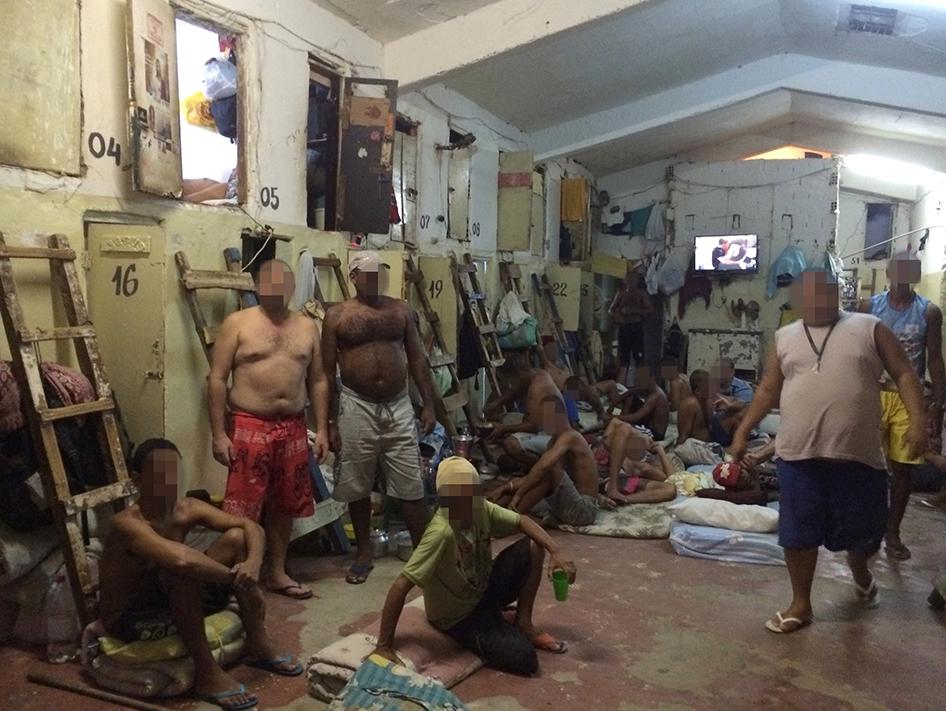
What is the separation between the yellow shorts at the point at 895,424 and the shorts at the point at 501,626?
2.44 m

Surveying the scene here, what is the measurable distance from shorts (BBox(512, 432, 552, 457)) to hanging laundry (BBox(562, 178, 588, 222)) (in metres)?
5.76

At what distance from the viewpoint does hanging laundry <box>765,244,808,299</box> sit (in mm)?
12039

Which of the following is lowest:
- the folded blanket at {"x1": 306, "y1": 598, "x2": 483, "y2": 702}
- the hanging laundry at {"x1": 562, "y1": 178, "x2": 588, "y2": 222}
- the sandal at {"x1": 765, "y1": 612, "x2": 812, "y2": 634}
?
the sandal at {"x1": 765, "y1": 612, "x2": 812, "y2": 634}

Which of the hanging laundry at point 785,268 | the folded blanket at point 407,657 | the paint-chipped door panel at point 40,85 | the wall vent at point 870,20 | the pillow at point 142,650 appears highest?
the wall vent at point 870,20

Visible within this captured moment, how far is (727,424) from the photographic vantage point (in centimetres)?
711

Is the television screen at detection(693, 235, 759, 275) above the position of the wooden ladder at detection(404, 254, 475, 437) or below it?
above

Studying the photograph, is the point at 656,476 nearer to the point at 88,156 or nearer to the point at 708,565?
the point at 708,565

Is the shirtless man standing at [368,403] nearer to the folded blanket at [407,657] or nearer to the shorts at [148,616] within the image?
the folded blanket at [407,657]

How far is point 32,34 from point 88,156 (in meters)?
0.57

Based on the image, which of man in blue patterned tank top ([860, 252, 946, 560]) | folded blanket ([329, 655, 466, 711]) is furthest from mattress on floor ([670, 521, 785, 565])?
folded blanket ([329, 655, 466, 711])

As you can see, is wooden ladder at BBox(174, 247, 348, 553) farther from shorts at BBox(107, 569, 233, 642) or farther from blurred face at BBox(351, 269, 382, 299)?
shorts at BBox(107, 569, 233, 642)

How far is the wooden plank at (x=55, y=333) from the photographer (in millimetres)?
3281

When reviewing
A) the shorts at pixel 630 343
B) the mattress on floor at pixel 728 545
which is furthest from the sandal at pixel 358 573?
the shorts at pixel 630 343

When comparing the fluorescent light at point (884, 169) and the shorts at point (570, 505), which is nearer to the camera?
the shorts at point (570, 505)
